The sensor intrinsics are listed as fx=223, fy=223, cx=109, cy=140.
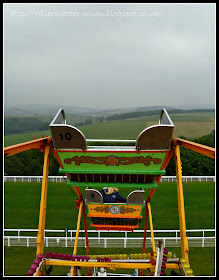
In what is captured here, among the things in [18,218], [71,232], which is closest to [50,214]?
[18,218]

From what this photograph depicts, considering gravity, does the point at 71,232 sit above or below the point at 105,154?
below

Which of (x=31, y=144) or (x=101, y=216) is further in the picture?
(x=101, y=216)

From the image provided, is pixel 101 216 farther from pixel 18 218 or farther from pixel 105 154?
pixel 18 218

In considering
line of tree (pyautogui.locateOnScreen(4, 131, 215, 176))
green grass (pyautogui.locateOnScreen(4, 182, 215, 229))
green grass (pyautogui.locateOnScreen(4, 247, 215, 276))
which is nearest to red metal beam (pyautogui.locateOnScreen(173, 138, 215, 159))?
green grass (pyautogui.locateOnScreen(4, 247, 215, 276))

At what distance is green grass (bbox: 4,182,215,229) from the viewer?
12219 millimetres

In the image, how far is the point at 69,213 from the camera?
44.0 ft

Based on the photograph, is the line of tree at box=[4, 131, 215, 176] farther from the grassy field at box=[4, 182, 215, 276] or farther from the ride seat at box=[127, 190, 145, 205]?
the ride seat at box=[127, 190, 145, 205]

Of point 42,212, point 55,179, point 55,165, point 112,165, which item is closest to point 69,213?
point 55,179

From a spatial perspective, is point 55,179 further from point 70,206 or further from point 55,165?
point 70,206

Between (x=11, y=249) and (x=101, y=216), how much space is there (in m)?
6.09

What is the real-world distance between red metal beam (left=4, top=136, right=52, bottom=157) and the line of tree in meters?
17.9

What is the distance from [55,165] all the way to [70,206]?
28.3 feet

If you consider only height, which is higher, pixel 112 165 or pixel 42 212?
pixel 112 165

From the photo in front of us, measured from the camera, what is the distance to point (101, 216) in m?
5.99
